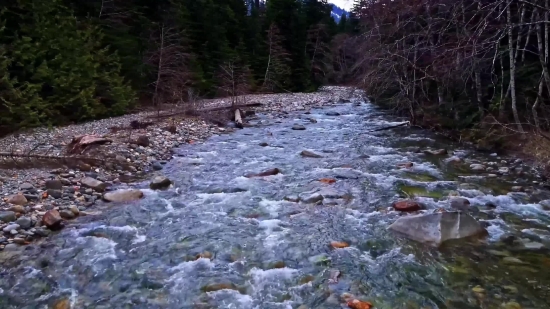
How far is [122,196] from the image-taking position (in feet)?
26.8

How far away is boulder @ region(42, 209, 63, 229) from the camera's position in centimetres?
666

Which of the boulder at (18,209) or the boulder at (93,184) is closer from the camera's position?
the boulder at (18,209)

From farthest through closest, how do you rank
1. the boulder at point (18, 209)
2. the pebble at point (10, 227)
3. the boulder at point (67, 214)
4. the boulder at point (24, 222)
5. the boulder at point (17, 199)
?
the boulder at point (17, 199) < the boulder at point (67, 214) < the boulder at point (18, 209) < the boulder at point (24, 222) < the pebble at point (10, 227)

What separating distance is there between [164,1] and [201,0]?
5.37 meters

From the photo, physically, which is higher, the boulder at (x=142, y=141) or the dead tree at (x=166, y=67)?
the dead tree at (x=166, y=67)

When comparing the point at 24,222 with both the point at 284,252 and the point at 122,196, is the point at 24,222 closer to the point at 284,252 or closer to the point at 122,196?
the point at 122,196

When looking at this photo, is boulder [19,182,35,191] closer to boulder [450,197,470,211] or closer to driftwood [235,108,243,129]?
boulder [450,197,470,211]

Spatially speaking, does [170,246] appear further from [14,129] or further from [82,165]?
[14,129]

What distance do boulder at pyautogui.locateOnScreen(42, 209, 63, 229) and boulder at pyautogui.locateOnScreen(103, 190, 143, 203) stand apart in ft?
4.17

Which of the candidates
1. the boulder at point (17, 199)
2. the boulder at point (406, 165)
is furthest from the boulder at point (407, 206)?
the boulder at point (17, 199)

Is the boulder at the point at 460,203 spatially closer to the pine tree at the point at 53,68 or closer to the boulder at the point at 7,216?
the boulder at the point at 7,216

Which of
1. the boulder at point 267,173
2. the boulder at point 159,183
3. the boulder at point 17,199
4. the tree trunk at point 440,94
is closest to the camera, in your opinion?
the boulder at point 17,199

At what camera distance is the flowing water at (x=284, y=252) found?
16.2ft

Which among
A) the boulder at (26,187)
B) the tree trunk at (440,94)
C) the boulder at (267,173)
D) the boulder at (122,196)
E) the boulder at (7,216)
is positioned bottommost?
the boulder at (267,173)
